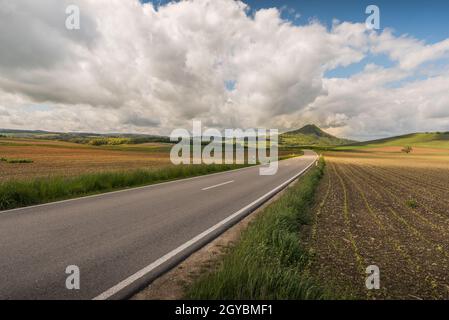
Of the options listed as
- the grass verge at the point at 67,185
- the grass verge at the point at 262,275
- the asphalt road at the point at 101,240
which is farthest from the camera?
the grass verge at the point at 67,185

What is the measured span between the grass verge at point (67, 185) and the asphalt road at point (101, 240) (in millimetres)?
1055

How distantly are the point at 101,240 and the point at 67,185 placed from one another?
6.66 metres

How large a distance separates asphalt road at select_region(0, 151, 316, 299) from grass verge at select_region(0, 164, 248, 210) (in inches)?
41.6

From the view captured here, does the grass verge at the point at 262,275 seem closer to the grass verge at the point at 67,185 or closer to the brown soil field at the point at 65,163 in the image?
the grass verge at the point at 67,185

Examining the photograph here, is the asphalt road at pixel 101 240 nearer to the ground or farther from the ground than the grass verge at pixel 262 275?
nearer to the ground

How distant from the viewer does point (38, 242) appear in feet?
15.7

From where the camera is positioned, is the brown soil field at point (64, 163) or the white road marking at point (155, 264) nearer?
the white road marking at point (155, 264)

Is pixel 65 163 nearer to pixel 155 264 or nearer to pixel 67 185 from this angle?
pixel 67 185

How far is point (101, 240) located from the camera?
4.99 m

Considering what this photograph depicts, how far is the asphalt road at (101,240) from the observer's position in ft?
11.2

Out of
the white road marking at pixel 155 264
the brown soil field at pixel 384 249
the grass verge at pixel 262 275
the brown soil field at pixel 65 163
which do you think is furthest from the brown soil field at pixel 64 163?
the brown soil field at pixel 384 249

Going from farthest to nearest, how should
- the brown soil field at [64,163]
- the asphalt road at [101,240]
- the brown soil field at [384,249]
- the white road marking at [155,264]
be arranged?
1. the brown soil field at [64,163]
2. the brown soil field at [384,249]
3. the asphalt road at [101,240]
4. the white road marking at [155,264]

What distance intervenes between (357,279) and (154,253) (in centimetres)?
345

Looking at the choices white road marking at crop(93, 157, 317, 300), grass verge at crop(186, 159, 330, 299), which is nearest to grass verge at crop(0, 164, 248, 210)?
white road marking at crop(93, 157, 317, 300)
